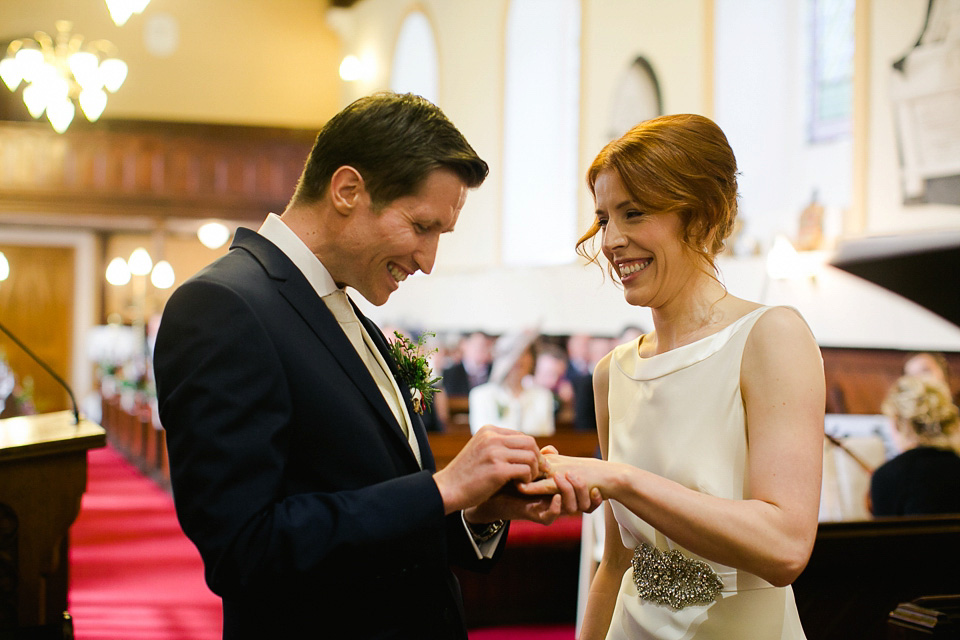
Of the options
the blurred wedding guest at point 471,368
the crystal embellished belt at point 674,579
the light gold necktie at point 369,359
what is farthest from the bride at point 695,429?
the blurred wedding guest at point 471,368

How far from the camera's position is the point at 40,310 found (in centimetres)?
1584

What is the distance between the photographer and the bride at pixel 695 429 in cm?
149

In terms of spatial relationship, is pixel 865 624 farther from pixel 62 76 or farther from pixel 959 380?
pixel 62 76

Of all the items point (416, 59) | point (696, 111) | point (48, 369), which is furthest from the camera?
point (416, 59)

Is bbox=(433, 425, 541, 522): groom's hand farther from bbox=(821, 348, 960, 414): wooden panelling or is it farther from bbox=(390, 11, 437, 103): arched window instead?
bbox=(390, 11, 437, 103): arched window

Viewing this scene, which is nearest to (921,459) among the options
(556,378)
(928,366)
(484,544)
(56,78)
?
(928,366)

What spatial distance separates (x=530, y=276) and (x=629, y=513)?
7487 millimetres

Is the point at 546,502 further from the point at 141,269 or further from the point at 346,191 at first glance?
the point at 141,269

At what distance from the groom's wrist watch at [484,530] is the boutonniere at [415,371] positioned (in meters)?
0.27

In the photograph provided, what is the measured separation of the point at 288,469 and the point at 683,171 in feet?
3.01

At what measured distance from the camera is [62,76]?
Answer: 830 cm

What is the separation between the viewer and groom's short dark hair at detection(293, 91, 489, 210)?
155 centimetres

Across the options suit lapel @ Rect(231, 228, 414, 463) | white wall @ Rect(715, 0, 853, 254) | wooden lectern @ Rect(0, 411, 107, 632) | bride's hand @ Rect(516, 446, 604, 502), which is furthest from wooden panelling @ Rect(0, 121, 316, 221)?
bride's hand @ Rect(516, 446, 604, 502)

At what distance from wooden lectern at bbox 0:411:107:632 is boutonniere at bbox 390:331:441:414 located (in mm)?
1621
